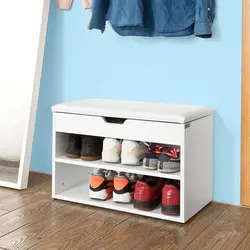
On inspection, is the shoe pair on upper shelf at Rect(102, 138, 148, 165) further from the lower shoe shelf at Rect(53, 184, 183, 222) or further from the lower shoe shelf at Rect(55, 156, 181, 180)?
the lower shoe shelf at Rect(53, 184, 183, 222)

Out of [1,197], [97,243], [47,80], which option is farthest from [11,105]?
[97,243]

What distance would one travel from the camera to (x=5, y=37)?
269 centimetres

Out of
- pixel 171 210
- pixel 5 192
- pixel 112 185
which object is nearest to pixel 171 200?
pixel 171 210

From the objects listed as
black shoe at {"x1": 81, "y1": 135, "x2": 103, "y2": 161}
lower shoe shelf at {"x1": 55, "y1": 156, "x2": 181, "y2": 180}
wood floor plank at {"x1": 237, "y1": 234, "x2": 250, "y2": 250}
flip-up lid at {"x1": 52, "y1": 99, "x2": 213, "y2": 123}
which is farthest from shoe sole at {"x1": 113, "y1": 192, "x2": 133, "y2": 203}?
wood floor plank at {"x1": 237, "y1": 234, "x2": 250, "y2": 250}

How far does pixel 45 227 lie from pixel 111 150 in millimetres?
459

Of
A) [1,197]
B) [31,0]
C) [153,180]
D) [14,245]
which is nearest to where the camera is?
[14,245]

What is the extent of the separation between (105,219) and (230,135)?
700 mm

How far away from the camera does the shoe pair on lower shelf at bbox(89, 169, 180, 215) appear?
2.15m

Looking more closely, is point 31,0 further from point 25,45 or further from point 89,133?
point 89,133

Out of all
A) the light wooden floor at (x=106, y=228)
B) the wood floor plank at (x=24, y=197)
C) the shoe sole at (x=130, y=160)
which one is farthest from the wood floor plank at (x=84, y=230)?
the wood floor plank at (x=24, y=197)

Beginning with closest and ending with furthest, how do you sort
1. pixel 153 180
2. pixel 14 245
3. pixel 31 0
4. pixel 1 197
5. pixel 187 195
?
pixel 14 245 < pixel 187 195 < pixel 153 180 < pixel 1 197 < pixel 31 0

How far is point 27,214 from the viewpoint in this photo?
2.24 m

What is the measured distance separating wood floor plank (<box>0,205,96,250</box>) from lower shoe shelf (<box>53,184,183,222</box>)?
39mm

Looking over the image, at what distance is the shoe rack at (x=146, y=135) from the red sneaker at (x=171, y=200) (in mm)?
26
